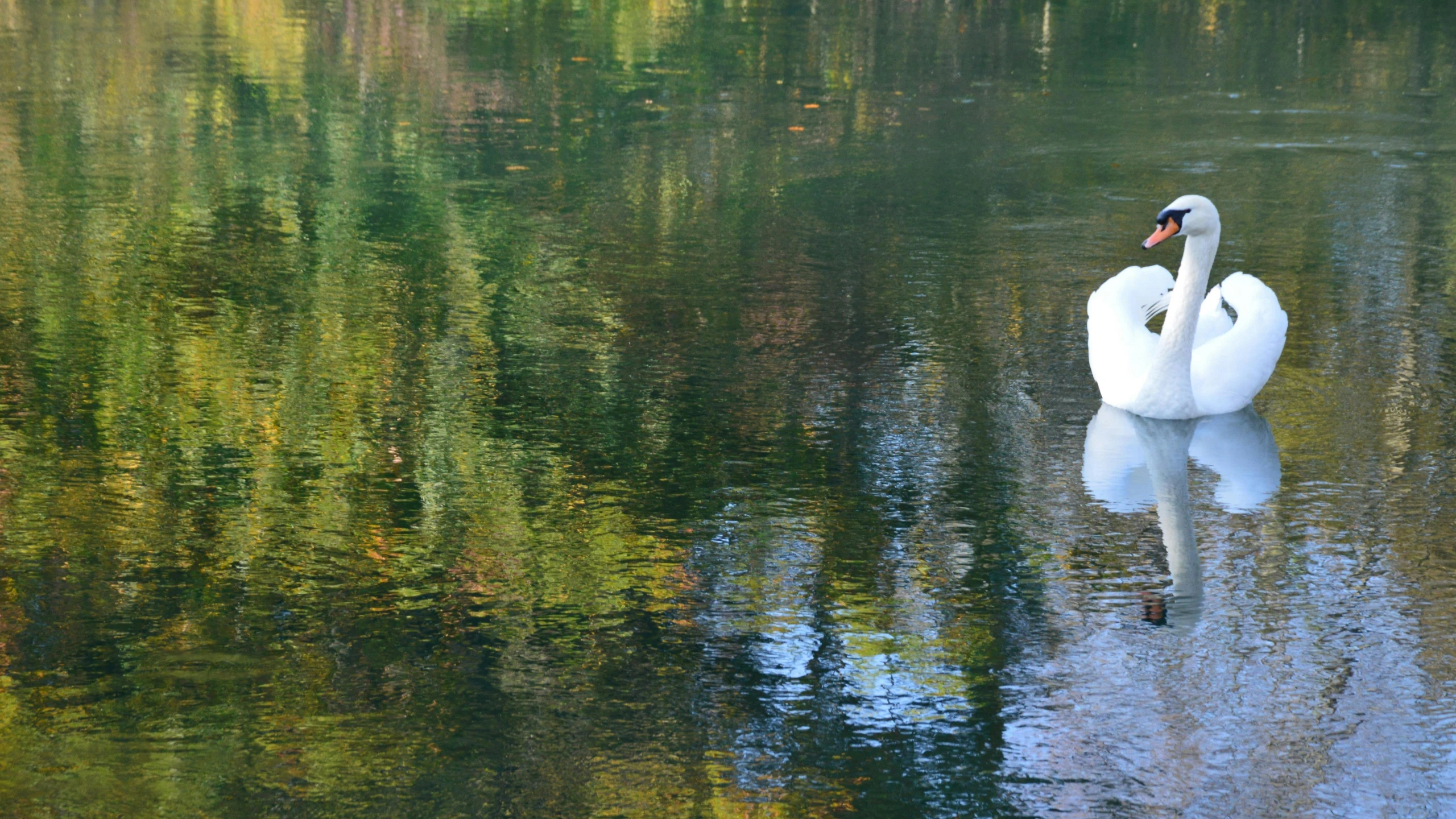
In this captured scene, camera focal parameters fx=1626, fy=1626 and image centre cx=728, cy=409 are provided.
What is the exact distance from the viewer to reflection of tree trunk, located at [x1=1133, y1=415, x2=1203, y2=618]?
18.9 feet

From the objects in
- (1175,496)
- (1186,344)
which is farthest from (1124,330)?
(1175,496)

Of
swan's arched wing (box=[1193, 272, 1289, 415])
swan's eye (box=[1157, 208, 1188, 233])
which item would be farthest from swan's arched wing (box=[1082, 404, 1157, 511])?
swan's eye (box=[1157, 208, 1188, 233])

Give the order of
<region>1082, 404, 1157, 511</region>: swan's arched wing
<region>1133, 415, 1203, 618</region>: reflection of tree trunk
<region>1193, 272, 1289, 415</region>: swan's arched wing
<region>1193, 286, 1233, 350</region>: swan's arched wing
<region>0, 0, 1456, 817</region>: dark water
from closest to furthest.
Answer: <region>0, 0, 1456, 817</region>: dark water < <region>1133, 415, 1203, 618</region>: reflection of tree trunk < <region>1082, 404, 1157, 511</region>: swan's arched wing < <region>1193, 272, 1289, 415</region>: swan's arched wing < <region>1193, 286, 1233, 350</region>: swan's arched wing

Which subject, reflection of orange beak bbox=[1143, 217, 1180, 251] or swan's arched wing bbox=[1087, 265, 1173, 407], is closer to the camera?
reflection of orange beak bbox=[1143, 217, 1180, 251]

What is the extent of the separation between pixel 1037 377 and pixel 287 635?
166 inches

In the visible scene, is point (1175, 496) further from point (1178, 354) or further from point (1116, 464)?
point (1178, 354)

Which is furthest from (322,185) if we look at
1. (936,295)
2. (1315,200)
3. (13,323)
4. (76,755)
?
(76,755)

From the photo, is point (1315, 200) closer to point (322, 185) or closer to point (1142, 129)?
point (1142, 129)

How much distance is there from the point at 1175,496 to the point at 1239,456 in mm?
612

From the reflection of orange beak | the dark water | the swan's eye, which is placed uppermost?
the swan's eye

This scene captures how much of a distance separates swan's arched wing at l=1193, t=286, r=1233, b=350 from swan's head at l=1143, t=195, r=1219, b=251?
66cm

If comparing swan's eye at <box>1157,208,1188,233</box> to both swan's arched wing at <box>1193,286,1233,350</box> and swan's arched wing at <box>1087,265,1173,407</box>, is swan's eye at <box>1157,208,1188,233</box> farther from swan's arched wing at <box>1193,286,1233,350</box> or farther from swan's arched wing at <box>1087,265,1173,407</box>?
swan's arched wing at <box>1193,286,1233,350</box>

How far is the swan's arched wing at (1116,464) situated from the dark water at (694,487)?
0.13 ft

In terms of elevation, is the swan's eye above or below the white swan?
above
